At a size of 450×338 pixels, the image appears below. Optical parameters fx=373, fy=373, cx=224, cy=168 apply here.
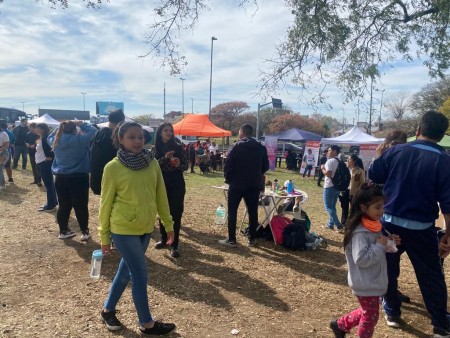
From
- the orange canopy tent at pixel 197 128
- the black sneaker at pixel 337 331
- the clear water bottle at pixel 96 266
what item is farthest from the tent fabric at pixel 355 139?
the black sneaker at pixel 337 331

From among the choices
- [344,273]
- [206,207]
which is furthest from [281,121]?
[344,273]

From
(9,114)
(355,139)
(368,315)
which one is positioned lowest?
(368,315)

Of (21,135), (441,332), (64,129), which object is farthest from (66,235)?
(21,135)

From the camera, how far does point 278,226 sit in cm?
564

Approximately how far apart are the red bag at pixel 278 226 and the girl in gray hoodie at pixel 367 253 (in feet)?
9.44

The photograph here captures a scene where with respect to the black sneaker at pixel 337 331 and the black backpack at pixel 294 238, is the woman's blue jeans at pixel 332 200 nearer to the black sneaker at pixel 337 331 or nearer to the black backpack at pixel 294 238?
the black backpack at pixel 294 238

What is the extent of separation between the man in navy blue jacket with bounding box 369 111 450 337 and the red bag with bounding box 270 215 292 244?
2610mm

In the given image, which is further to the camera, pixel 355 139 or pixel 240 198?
pixel 355 139

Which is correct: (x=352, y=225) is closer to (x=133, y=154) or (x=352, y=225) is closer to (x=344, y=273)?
(x=133, y=154)

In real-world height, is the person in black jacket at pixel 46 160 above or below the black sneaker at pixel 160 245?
above

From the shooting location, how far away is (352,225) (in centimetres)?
263

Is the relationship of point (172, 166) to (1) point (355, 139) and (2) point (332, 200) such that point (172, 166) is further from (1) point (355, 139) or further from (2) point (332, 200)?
(1) point (355, 139)

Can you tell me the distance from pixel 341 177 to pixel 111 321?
4.88 metres

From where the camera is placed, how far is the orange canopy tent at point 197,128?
1750cm
